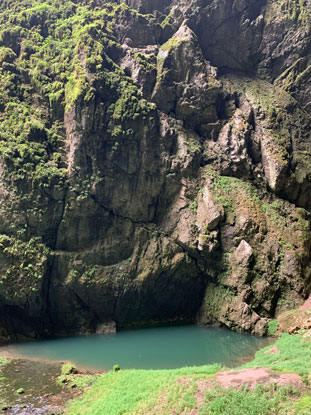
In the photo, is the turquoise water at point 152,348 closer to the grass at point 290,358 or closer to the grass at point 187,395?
the grass at point 290,358

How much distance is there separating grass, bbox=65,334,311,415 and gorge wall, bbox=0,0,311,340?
34.1 ft

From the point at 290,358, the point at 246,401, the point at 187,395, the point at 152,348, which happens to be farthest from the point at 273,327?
the point at 246,401

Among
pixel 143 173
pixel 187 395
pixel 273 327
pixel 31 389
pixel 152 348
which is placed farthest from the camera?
pixel 143 173

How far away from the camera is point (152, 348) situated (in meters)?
20.1

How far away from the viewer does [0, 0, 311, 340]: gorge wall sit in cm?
2422

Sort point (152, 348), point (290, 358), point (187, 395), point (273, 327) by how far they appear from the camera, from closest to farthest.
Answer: point (187, 395) → point (290, 358) → point (152, 348) → point (273, 327)

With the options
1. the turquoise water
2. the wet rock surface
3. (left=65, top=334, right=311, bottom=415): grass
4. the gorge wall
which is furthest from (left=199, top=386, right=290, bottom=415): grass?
the gorge wall

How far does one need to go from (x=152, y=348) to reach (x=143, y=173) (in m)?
13.2

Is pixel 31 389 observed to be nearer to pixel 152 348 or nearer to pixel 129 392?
pixel 129 392

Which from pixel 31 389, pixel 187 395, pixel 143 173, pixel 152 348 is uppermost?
pixel 143 173

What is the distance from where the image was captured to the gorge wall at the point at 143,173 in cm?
2422

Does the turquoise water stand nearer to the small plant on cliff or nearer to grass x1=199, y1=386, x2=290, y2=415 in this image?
the small plant on cliff

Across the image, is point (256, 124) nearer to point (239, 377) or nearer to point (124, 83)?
point (124, 83)

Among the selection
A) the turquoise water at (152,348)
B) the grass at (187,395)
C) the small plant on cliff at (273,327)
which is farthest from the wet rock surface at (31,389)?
the small plant on cliff at (273,327)
